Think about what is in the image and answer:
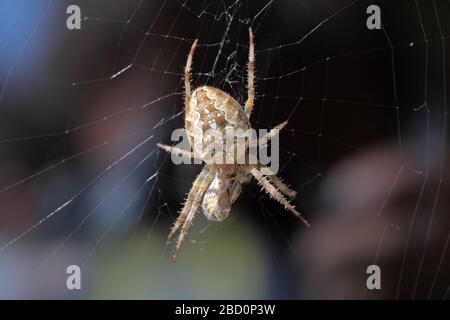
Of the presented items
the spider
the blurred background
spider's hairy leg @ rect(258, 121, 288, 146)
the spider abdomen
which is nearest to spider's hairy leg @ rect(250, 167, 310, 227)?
the spider

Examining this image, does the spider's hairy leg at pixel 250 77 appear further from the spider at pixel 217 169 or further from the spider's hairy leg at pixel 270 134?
the spider's hairy leg at pixel 270 134

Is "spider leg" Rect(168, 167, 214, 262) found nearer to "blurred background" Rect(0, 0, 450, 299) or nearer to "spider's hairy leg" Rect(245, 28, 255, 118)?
"spider's hairy leg" Rect(245, 28, 255, 118)

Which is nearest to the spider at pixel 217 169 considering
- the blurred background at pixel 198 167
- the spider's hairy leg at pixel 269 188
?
the spider's hairy leg at pixel 269 188

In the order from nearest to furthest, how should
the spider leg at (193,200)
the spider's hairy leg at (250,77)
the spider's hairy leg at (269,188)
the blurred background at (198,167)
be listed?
A: 1. the spider's hairy leg at (250,77)
2. the spider's hairy leg at (269,188)
3. the spider leg at (193,200)
4. the blurred background at (198,167)

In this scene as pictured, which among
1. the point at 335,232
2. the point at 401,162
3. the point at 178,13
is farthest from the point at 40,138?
the point at 401,162

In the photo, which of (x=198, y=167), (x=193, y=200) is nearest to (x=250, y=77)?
(x=193, y=200)
